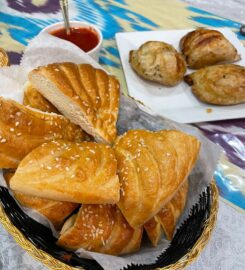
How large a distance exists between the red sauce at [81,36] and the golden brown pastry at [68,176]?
0.64 m

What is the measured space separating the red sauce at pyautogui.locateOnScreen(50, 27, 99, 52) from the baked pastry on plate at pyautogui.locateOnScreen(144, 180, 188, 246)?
715 millimetres

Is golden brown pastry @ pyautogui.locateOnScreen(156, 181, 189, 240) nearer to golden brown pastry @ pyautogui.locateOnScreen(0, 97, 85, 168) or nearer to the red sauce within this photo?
golden brown pastry @ pyautogui.locateOnScreen(0, 97, 85, 168)

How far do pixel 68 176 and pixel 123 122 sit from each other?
1.16ft

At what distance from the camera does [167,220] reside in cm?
91

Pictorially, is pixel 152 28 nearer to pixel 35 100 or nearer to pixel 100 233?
pixel 35 100

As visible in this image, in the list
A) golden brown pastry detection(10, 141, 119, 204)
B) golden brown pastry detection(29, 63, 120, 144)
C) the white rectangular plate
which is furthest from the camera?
the white rectangular plate

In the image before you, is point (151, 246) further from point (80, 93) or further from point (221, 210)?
point (80, 93)

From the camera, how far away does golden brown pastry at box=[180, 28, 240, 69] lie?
1.49 meters

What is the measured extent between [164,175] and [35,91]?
464 mm

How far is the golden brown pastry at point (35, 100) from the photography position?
1044 millimetres

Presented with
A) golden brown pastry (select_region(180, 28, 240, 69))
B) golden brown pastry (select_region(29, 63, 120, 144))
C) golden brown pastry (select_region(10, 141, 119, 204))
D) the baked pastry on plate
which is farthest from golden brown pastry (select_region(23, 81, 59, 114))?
golden brown pastry (select_region(180, 28, 240, 69))

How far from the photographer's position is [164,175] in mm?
866

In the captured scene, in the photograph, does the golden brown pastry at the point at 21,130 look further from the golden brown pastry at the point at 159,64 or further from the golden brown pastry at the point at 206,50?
the golden brown pastry at the point at 206,50

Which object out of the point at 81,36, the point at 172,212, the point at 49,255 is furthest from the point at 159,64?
the point at 49,255
